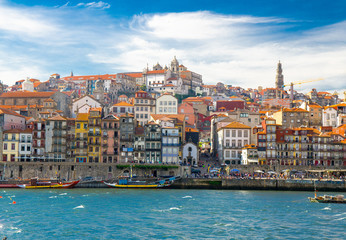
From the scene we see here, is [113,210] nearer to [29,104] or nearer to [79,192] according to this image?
[79,192]

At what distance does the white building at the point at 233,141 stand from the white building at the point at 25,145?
4350 centimetres

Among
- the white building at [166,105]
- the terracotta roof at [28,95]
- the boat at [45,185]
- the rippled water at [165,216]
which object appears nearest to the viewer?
the rippled water at [165,216]

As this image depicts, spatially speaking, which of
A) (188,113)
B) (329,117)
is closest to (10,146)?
(188,113)

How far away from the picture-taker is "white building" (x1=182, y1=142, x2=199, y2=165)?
97375mm

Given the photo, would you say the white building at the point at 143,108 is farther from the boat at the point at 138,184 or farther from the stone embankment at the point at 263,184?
the stone embankment at the point at 263,184

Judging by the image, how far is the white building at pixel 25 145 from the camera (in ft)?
298

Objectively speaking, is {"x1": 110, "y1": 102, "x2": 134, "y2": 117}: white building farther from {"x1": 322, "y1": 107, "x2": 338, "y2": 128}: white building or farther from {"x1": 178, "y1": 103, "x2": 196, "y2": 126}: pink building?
{"x1": 322, "y1": 107, "x2": 338, "y2": 128}: white building

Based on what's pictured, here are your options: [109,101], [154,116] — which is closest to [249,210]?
[154,116]

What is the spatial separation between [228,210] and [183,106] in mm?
76291

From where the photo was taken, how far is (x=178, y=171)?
86.9 meters

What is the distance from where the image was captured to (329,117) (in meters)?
127

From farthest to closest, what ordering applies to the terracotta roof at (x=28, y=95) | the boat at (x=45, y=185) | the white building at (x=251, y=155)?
1. the terracotta roof at (x=28, y=95)
2. the white building at (x=251, y=155)
3. the boat at (x=45, y=185)

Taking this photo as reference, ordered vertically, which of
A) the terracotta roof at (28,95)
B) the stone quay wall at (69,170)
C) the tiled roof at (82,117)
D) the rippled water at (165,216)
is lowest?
the rippled water at (165,216)

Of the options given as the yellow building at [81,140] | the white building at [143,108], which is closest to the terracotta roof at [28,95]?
the white building at [143,108]
